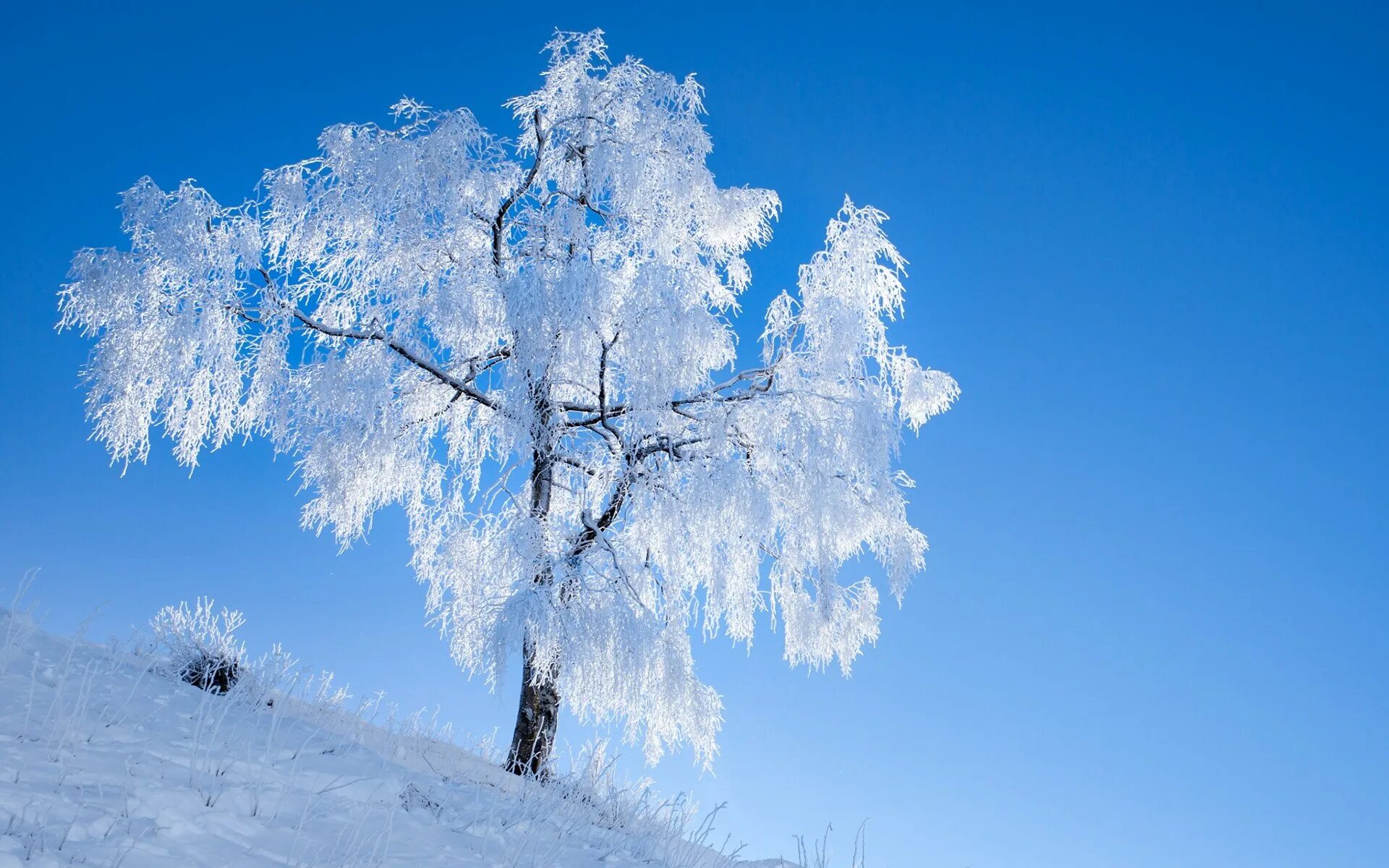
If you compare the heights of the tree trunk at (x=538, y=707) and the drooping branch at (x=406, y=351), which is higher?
the drooping branch at (x=406, y=351)

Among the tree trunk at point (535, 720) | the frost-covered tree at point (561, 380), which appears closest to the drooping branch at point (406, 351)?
the frost-covered tree at point (561, 380)

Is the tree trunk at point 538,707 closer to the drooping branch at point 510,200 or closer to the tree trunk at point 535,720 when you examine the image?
the tree trunk at point 535,720

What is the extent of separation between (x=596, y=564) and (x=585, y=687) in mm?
1058

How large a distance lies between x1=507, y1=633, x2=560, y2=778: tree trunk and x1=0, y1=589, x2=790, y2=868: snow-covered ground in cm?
142

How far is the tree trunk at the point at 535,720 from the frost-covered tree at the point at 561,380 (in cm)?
3

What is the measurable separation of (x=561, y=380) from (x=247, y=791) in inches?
189

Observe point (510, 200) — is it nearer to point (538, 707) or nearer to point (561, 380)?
point (561, 380)

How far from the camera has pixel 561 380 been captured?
8.22 meters

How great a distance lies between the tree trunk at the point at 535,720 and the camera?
315 inches

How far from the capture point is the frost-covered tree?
7695 mm

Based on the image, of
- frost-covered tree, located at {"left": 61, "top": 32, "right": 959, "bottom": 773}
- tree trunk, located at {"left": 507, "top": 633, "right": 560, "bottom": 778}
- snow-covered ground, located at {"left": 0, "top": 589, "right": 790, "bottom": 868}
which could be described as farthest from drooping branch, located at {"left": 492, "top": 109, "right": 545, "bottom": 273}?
snow-covered ground, located at {"left": 0, "top": 589, "right": 790, "bottom": 868}

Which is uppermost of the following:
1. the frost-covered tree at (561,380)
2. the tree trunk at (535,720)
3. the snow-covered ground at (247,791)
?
the frost-covered tree at (561,380)

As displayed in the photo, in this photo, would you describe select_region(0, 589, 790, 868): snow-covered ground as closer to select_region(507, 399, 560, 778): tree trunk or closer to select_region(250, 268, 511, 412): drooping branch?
select_region(507, 399, 560, 778): tree trunk

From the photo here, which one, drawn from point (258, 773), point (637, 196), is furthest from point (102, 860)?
point (637, 196)
